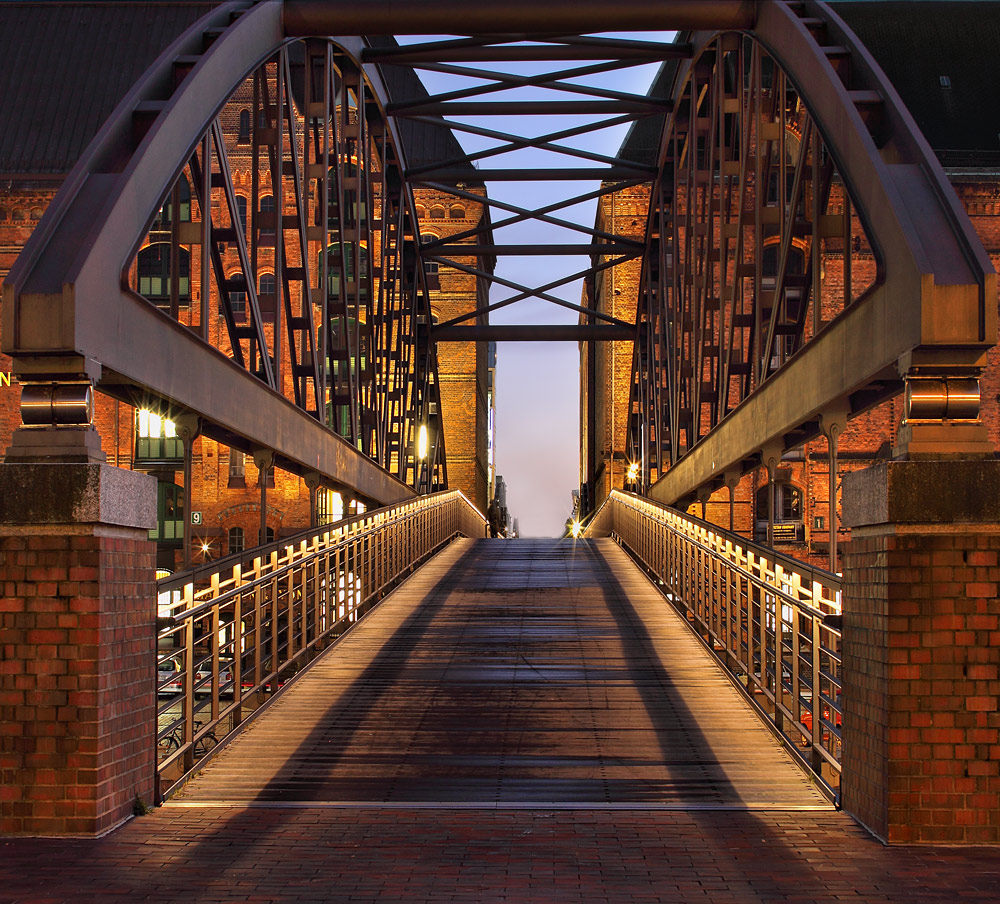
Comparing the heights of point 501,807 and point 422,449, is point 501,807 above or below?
below

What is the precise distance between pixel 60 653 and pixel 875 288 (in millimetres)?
5686

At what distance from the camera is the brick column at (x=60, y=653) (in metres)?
6.68

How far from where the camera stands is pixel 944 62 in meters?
43.2

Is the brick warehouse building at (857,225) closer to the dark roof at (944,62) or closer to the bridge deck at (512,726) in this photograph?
the dark roof at (944,62)

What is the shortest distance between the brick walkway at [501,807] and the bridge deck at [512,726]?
3 cm

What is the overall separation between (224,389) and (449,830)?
5839 millimetres

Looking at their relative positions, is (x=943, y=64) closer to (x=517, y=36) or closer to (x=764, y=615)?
(x=517, y=36)

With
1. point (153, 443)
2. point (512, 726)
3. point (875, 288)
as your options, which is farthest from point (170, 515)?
point (875, 288)

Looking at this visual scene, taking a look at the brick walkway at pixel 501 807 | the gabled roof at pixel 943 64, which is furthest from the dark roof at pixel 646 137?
the brick walkway at pixel 501 807

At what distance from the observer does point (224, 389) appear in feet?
37.5

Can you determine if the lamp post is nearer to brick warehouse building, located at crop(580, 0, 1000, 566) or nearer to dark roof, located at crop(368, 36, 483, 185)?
brick warehouse building, located at crop(580, 0, 1000, 566)

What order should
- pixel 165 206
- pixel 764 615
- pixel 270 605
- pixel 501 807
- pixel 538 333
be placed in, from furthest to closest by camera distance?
pixel 165 206 → pixel 538 333 → pixel 270 605 → pixel 764 615 → pixel 501 807

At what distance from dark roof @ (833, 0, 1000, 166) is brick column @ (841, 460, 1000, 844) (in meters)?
36.9

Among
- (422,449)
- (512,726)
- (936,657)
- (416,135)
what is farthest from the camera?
(416,135)
